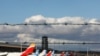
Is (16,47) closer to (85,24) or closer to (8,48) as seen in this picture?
(8,48)

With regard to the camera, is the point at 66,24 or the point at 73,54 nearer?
the point at 66,24

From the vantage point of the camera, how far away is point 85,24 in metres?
54.8

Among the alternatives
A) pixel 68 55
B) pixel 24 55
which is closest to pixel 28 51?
pixel 24 55

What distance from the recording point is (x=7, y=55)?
212 ft

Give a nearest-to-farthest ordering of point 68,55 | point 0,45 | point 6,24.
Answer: point 6,24
point 68,55
point 0,45

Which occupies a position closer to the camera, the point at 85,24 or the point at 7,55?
the point at 85,24

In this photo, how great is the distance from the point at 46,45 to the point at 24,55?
10.1 m

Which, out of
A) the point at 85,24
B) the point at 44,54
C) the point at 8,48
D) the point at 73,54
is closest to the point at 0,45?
the point at 8,48

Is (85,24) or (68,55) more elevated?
(85,24)

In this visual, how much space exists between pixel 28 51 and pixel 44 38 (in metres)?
11.8

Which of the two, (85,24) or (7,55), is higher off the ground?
(85,24)

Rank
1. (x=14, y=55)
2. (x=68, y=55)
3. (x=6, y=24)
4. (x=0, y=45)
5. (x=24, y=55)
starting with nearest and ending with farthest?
(x=24, y=55)
(x=6, y=24)
(x=14, y=55)
(x=68, y=55)
(x=0, y=45)

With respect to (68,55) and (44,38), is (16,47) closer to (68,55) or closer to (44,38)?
(68,55)

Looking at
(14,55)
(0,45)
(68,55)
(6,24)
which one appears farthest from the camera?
(0,45)
